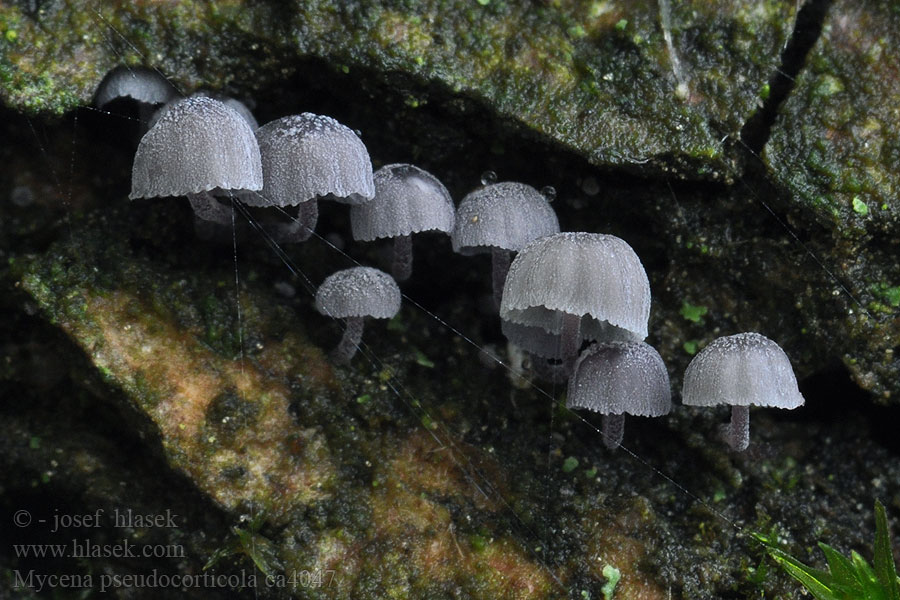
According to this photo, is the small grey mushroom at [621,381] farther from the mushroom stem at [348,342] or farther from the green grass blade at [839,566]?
the mushroom stem at [348,342]

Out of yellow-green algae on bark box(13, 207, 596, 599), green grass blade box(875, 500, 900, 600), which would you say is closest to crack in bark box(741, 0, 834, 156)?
green grass blade box(875, 500, 900, 600)

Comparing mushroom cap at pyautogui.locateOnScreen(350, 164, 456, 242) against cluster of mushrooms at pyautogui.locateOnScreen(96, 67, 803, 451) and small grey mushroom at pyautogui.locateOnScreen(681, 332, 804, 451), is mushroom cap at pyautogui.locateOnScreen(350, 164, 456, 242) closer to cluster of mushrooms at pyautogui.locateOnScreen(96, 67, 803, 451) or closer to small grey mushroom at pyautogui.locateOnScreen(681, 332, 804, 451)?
cluster of mushrooms at pyautogui.locateOnScreen(96, 67, 803, 451)

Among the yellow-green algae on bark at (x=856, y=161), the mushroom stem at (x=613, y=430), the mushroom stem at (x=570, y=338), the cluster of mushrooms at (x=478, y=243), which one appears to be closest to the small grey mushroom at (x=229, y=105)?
the cluster of mushrooms at (x=478, y=243)

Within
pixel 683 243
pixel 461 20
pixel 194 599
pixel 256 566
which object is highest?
pixel 461 20

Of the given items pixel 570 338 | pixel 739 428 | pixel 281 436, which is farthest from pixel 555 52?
pixel 281 436

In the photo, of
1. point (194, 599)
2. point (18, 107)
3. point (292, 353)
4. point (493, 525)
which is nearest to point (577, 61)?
point (292, 353)

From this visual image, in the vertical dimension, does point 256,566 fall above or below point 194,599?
above

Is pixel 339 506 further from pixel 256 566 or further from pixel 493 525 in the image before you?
pixel 493 525
